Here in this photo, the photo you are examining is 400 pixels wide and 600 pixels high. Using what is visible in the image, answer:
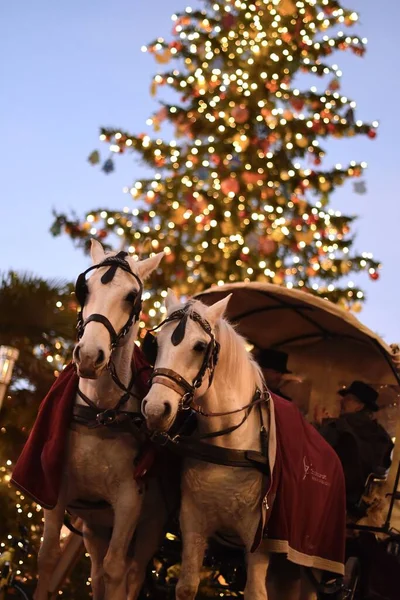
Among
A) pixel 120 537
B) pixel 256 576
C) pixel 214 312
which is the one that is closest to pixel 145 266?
pixel 214 312

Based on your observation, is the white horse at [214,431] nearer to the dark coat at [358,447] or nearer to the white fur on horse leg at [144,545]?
the white fur on horse leg at [144,545]

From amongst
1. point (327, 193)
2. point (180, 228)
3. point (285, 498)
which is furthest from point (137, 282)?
point (327, 193)

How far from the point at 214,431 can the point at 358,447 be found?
189cm

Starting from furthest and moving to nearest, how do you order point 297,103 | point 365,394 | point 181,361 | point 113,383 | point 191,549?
point 297,103 → point 365,394 → point 113,383 → point 191,549 → point 181,361

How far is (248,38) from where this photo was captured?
1299 cm

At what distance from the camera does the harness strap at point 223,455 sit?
4.83 m

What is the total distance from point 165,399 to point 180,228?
26.4 feet

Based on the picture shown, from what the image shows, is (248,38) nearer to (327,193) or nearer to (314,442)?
(327,193)

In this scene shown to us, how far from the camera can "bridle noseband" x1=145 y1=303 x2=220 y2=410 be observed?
14.6 feet

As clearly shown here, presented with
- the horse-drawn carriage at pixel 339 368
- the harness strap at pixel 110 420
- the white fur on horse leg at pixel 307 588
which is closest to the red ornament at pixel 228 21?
the horse-drawn carriage at pixel 339 368

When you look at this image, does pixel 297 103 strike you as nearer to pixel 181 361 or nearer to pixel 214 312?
pixel 214 312

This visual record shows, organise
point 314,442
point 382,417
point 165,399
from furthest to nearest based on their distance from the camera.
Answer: point 382,417
point 314,442
point 165,399

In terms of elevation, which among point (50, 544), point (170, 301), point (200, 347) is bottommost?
point (50, 544)

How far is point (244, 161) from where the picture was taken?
12281mm
